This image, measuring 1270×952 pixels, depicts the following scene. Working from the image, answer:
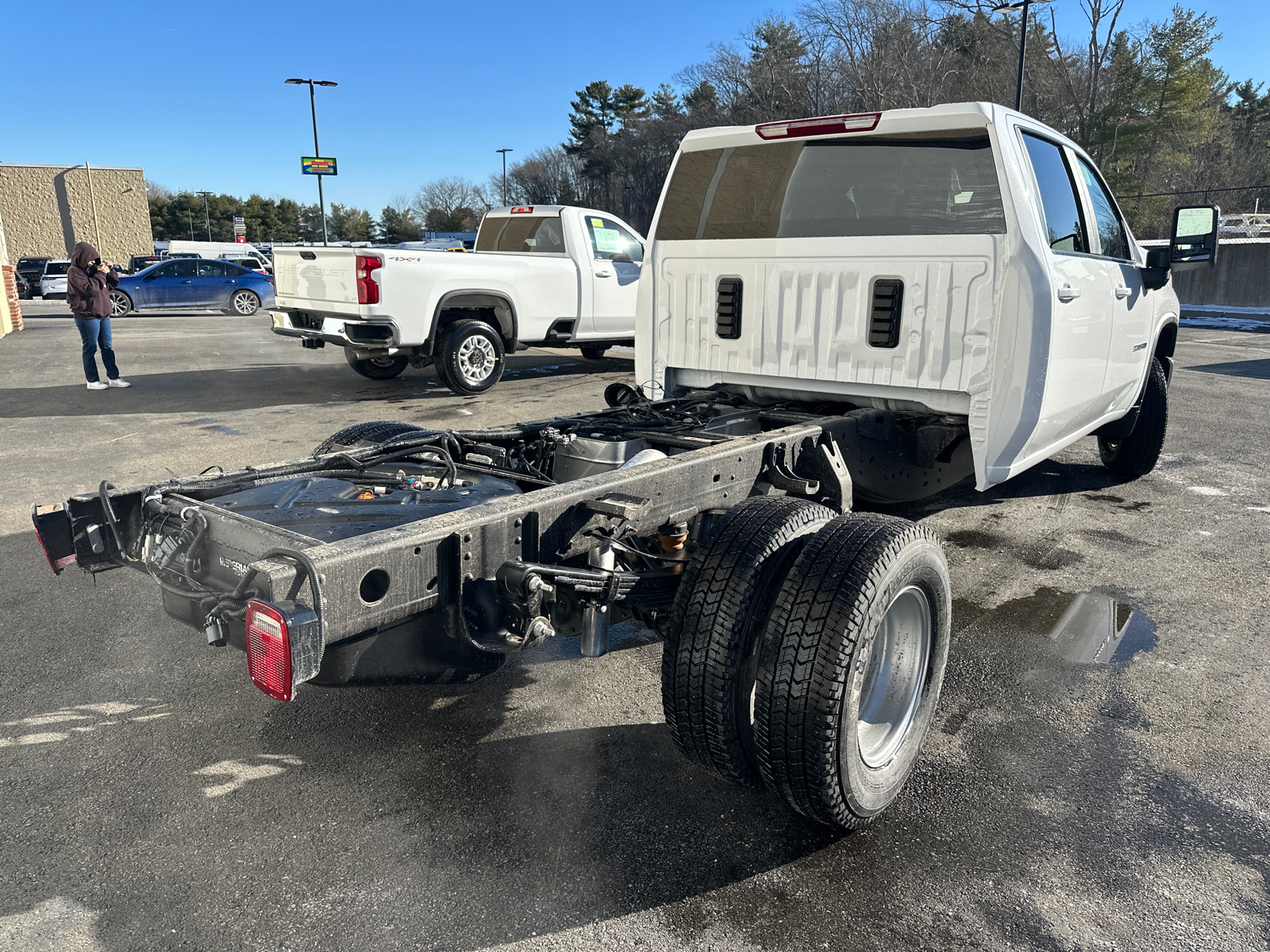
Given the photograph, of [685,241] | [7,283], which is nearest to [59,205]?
[7,283]

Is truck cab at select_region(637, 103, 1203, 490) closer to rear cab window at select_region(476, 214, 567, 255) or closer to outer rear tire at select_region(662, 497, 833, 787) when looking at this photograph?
outer rear tire at select_region(662, 497, 833, 787)

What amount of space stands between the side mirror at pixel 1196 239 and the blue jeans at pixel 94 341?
1063cm

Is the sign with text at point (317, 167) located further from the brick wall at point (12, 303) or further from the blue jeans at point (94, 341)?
the blue jeans at point (94, 341)

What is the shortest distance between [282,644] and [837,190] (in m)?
3.47

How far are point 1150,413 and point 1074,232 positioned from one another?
247 cm

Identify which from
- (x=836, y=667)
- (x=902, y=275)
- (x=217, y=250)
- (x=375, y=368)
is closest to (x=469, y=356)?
(x=375, y=368)

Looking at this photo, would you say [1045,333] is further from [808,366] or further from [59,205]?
[59,205]

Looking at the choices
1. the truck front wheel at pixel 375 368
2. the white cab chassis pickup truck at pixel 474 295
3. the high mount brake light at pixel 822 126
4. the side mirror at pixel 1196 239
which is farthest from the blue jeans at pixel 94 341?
the side mirror at pixel 1196 239

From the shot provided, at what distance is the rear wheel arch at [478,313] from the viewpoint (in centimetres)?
977

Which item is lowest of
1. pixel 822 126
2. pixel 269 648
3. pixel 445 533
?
pixel 269 648

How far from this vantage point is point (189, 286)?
75.9 ft

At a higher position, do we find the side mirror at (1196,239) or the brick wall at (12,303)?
the side mirror at (1196,239)

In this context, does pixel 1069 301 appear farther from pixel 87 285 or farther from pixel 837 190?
pixel 87 285

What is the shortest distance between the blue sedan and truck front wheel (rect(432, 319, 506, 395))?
15759 millimetres
